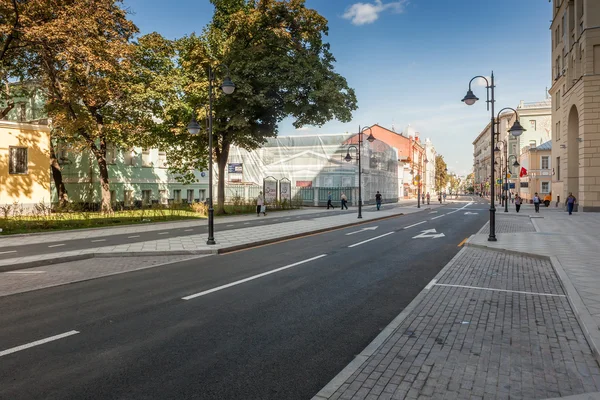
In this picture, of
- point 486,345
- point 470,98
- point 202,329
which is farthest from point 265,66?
point 486,345

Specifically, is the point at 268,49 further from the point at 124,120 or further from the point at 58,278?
the point at 58,278

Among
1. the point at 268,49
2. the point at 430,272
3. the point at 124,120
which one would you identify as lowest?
the point at 430,272

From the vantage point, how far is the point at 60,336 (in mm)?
5359

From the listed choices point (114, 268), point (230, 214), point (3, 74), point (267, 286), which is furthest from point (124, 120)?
point (267, 286)

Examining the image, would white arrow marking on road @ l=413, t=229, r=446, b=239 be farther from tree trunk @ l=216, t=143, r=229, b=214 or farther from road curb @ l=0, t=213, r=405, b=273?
tree trunk @ l=216, t=143, r=229, b=214

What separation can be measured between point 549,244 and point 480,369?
11776 mm

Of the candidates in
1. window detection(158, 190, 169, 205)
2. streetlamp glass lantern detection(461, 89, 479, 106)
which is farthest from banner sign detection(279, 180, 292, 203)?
streetlamp glass lantern detection(461, 89, 479, 106)

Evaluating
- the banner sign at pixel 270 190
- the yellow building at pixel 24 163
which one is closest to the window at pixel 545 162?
the banner sign at pixel 270 190

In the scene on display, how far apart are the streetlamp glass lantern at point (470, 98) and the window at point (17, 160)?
27.5 meters

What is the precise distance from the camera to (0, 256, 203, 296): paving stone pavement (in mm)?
8445

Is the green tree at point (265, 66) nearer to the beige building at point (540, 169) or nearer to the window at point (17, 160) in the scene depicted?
the window at point (17, 160)

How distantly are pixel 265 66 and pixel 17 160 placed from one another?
58.2 ft

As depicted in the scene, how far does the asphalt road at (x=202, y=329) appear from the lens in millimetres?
4043

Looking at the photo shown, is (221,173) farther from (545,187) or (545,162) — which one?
(545,187)
